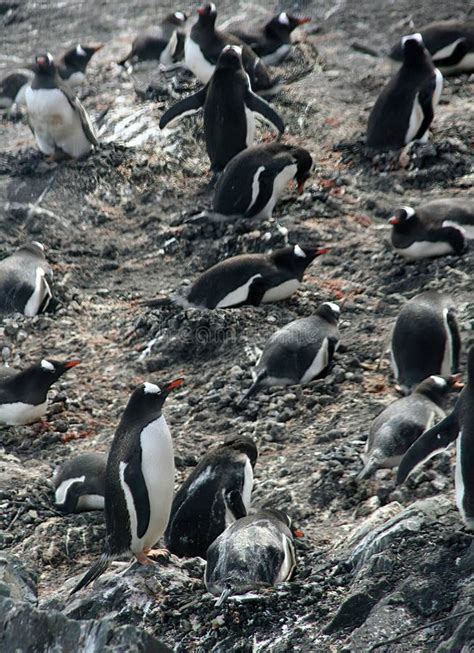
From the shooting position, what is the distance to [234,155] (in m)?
10.5

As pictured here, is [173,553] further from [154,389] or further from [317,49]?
[317,49]

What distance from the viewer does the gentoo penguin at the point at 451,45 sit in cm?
1159

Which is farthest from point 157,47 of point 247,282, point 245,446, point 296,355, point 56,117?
point 245,446

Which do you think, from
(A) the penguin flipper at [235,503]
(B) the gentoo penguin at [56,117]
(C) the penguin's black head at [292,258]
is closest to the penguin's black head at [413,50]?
(C) the penguin's black head at [292,258]

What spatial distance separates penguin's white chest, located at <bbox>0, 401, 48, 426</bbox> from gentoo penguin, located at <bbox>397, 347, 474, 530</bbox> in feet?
9.51

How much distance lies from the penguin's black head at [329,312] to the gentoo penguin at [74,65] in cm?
613

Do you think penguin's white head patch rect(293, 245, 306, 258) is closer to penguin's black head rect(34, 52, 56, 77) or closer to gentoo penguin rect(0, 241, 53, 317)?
gentoo penguin rect(0, 241, 53, 317)

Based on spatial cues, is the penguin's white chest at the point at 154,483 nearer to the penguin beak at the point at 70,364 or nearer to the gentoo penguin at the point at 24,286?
the penguin beak at the point at 70,364

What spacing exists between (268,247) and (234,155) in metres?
1.52

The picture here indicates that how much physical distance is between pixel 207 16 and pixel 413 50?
95.5 inches

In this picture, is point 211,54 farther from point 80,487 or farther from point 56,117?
point 80,487

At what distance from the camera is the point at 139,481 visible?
559 centimetres

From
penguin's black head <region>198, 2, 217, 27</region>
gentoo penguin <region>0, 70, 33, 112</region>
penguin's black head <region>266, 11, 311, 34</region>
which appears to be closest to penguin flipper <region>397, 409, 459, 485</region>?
penguin's black head <region>198, 2, 217, 27</region>

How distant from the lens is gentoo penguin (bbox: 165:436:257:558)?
19.2ft
